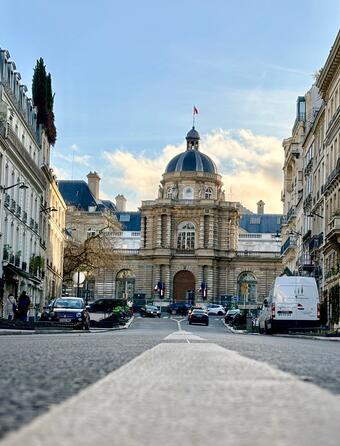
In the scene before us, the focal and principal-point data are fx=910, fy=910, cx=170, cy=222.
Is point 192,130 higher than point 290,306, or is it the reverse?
point 192,130

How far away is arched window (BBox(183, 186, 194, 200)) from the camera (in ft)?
427

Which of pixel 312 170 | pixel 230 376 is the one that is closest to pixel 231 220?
pixel 312 170

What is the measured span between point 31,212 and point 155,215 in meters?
70.6

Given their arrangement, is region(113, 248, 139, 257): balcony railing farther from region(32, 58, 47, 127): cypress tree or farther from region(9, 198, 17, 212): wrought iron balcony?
region(9, 198, 17, 212): wrought iron balcony

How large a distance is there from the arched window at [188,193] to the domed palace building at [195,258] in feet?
0.47

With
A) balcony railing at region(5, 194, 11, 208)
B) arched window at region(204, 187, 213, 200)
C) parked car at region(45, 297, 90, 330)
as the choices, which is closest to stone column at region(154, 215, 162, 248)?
arched window at region(204, 187, 213, 200)

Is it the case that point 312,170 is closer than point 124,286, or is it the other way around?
point 312,170

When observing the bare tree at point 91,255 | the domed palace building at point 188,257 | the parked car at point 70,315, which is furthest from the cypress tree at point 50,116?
the domed palace building at point 188,257

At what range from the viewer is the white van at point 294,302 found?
35125 mm

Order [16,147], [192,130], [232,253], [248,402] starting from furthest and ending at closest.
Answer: [192,130] < [232,253] < [16,147] < [248,402]

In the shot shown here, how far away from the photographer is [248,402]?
3.88 m

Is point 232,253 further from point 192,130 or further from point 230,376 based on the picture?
point 230,376

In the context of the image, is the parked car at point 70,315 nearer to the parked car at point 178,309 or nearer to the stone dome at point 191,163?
the parked car at point 178,309

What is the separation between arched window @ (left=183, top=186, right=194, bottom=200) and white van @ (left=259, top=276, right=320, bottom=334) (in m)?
94.3
